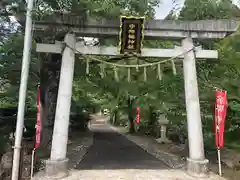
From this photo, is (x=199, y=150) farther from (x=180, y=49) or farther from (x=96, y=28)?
(x=96, y=28)

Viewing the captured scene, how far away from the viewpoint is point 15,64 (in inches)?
371

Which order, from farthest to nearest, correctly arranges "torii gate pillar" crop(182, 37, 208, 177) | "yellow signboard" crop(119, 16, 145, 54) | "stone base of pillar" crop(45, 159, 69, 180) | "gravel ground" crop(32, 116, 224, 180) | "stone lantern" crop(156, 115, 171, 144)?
1. "stone lantern" crop(156, 115, 171, 144)
2. "yellow signboard" crop(119, 16, 145, 54)
3. "torii gate pillar" crop(182, 37, 208, 177)
4. "gravel ground" crop(32, 116, 224, 180)
5. "stone base of pillar" crop(45, 159, 69, 180)

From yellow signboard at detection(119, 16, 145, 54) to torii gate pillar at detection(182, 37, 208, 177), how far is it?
5.48 ft

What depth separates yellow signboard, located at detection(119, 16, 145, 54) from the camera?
7.27 metres

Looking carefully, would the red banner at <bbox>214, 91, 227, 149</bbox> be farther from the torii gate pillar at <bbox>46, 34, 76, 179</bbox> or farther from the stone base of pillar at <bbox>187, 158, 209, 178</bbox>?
the torii gate pillar at <bbox>46, 34, 76, 179</bbox>

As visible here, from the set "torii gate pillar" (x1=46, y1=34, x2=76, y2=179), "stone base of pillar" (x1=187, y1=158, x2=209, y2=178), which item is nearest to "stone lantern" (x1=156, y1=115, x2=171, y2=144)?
"stone base of pillar" (x1=187, y1=158, x2=209, y2=178)

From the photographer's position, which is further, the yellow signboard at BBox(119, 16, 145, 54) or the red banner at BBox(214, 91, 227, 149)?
the yellow signboard at BBox(119, 16, 145, 54)

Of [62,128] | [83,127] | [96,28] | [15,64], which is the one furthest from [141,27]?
[83,127]

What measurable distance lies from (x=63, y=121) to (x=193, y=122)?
419cm

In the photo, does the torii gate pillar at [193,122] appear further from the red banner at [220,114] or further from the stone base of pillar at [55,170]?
the stone base of pillar at [55,170]

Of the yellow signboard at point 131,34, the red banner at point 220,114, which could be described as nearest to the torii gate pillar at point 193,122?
the red banner at point 220,114

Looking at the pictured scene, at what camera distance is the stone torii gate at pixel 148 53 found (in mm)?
7020

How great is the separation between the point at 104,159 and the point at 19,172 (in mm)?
4213

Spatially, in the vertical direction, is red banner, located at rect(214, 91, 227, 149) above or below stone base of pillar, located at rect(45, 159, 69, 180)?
above
